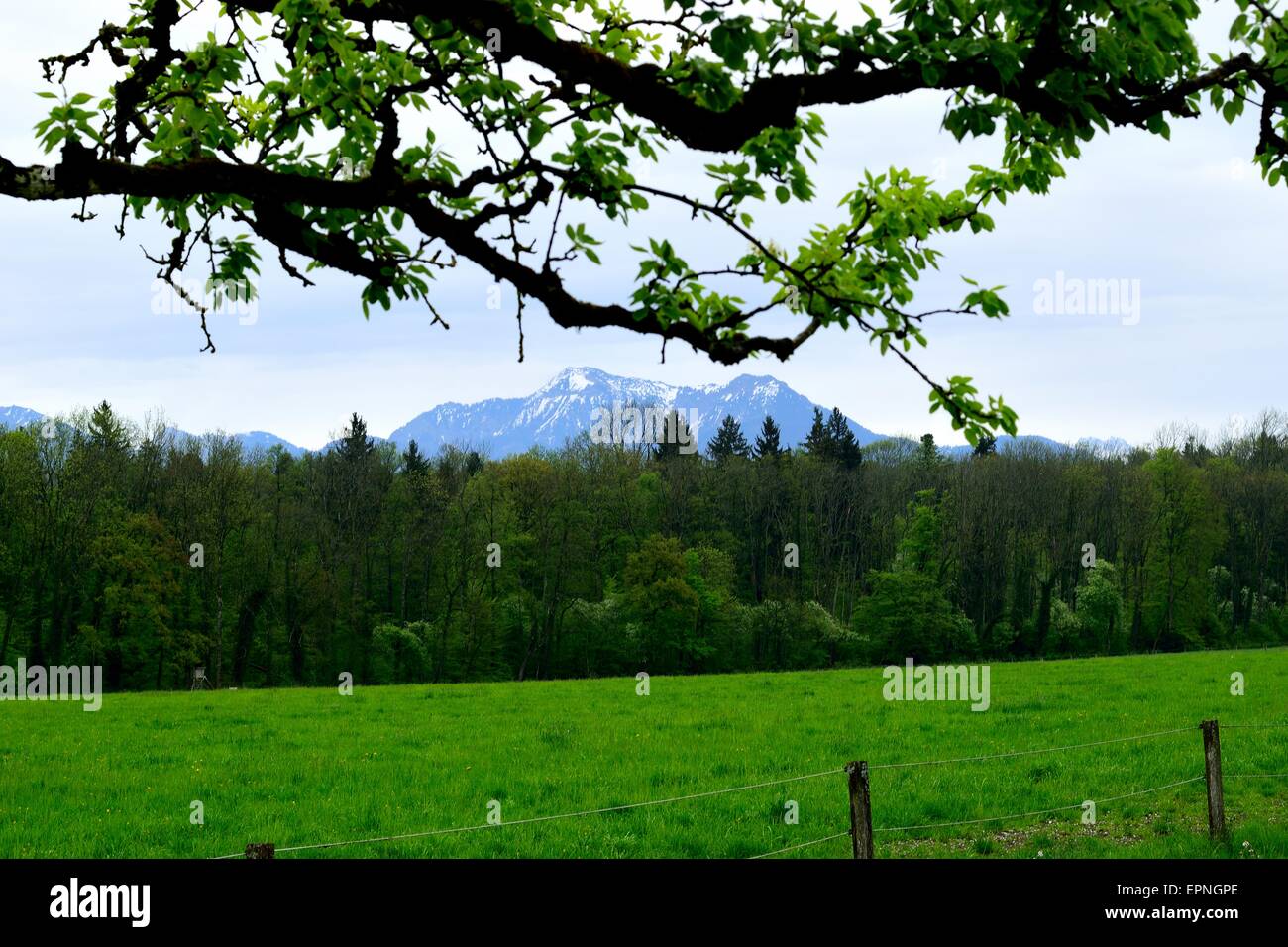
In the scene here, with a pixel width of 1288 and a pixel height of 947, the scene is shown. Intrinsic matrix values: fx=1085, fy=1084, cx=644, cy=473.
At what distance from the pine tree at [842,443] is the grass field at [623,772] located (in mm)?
65775

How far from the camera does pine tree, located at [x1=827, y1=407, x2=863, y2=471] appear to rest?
96.2m

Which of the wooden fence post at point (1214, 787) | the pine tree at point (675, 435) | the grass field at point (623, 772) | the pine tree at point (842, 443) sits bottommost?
the grass field at point (623, 772)

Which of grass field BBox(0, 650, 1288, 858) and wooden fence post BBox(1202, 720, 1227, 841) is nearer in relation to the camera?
wooden fence post BBox(1202, 720, 1227, 841)

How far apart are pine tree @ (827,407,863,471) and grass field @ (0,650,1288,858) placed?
65.8 meters

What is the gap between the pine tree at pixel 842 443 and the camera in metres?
96.2

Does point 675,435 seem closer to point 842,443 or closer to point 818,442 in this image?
point 818,442

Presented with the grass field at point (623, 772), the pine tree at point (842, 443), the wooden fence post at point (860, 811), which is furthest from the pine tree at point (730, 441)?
the wooden fence post at point (860, 811)

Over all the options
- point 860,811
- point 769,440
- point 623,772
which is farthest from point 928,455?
point 860,811

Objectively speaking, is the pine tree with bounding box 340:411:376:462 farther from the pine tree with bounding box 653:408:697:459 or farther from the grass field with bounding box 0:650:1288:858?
the grass field with bounding box 0:650:1288:858

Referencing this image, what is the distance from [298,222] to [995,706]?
22604mm

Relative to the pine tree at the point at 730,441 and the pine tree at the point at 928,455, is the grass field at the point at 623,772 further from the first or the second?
the pine tree at the point at 730,441

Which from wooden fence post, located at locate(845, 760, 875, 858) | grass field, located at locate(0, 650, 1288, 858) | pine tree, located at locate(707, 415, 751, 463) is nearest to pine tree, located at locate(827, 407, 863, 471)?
pine tree, located at locate(707, 415, 751, 463)
